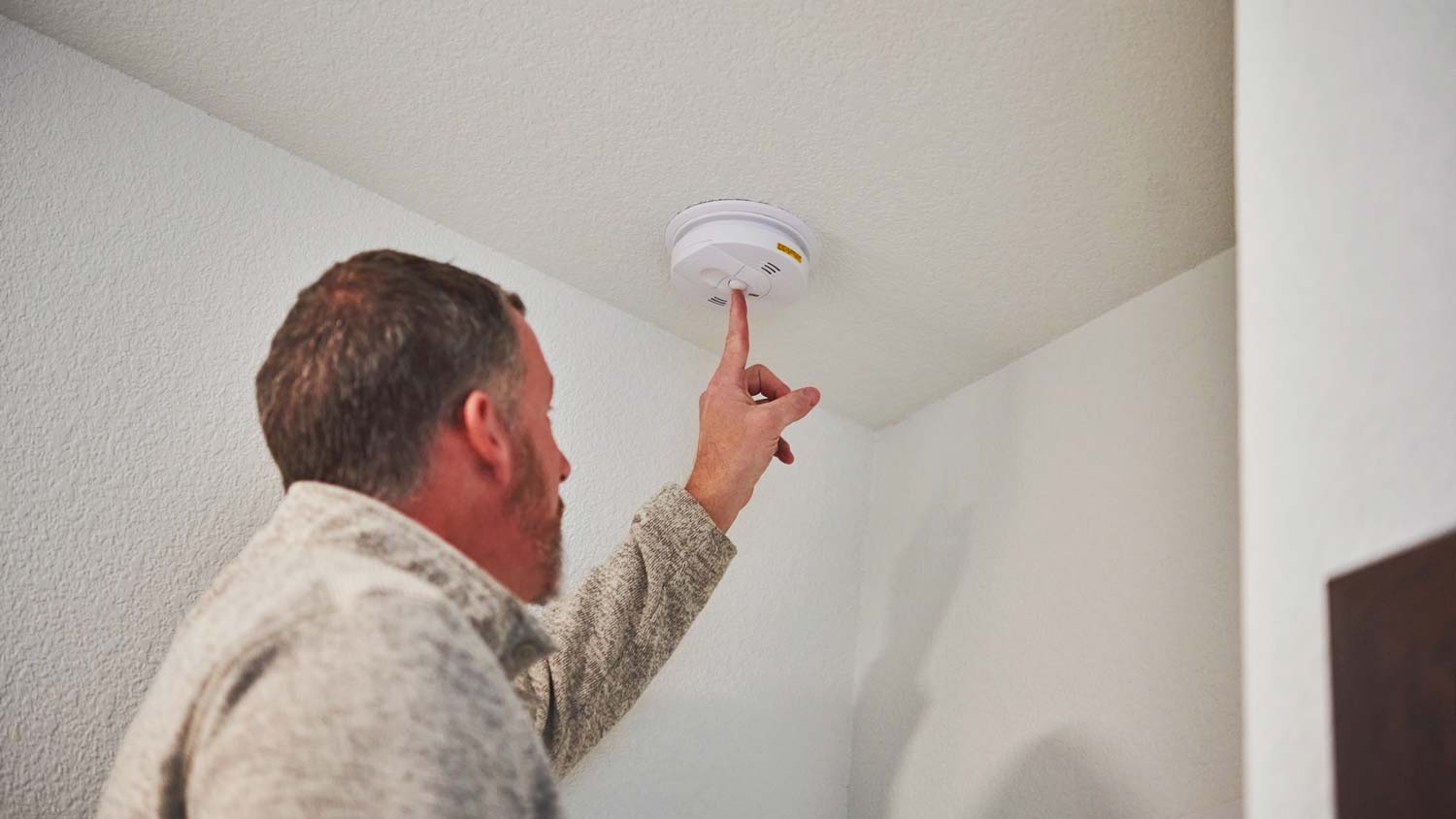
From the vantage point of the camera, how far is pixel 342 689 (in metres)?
0.51

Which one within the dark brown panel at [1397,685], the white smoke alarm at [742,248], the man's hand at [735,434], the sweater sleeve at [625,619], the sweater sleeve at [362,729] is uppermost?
the white smoke alarm at [742,248]

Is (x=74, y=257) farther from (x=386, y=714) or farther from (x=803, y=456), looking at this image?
(x=803, y=456)

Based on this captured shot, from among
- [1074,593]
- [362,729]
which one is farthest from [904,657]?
[362,729]

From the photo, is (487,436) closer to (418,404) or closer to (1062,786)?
(418,404)

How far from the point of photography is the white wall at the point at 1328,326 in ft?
1.53

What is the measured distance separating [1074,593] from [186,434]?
1059 millimetres

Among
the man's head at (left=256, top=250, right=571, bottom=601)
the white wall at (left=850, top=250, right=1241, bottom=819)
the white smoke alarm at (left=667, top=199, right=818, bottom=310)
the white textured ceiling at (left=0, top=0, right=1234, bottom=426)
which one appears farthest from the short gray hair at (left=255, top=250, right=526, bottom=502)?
the white wall at (left=850, top=250, right=1241, bottom=819)

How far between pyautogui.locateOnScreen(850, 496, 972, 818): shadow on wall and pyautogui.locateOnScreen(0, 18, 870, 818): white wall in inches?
2.1

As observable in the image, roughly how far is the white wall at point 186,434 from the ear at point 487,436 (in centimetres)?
45

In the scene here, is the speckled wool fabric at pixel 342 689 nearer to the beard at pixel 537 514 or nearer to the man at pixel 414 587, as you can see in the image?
the man at pixel 414 587

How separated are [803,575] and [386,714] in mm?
1051

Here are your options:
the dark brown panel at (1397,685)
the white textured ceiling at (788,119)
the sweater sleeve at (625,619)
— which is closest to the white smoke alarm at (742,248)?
the white textured ceiling at (788,119)

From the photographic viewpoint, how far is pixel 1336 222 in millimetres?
558

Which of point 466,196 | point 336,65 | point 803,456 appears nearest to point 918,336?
point 803,456
